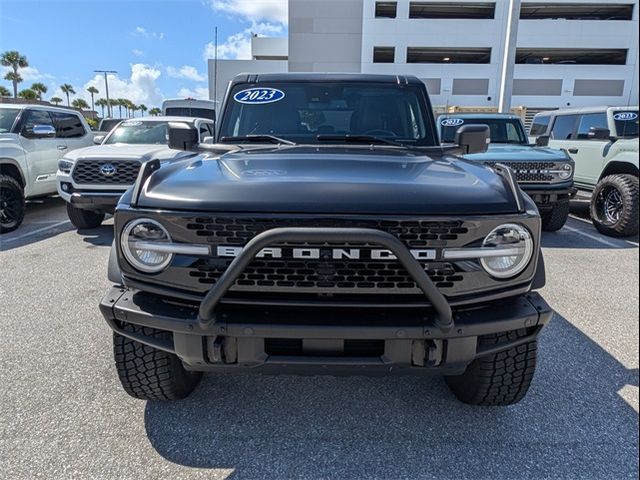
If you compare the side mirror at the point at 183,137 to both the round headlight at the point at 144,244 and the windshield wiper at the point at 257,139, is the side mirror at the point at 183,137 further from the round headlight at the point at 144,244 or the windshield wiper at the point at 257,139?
the round headlight at the point at 144,244

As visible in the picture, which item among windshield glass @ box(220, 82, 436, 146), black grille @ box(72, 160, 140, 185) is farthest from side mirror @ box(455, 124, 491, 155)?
black grille @ box(72, 160, 140, 185)

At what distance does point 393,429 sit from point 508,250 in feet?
3.58

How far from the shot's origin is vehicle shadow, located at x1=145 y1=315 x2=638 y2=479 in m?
2.06

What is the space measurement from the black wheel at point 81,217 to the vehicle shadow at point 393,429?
500cm

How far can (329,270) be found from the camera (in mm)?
1813

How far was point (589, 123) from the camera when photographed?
312 inches

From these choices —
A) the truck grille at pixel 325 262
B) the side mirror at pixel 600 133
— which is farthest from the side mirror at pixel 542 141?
the truck grille at pixel 325 262

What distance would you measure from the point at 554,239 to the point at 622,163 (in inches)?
64.6

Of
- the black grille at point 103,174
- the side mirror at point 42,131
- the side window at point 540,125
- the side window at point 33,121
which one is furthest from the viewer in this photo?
the side window at point 540,125

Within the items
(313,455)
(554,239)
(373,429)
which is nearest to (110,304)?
(313,455)

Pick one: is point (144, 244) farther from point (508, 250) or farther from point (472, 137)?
point (472, 137)

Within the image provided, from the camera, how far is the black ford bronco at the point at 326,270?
177cm

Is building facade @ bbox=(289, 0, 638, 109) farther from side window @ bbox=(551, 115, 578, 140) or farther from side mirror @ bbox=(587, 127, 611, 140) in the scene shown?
side mirror @ bbox=(587, 127, 611, 140)

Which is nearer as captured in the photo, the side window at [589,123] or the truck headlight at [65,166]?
the truck headlight at [65,166]
